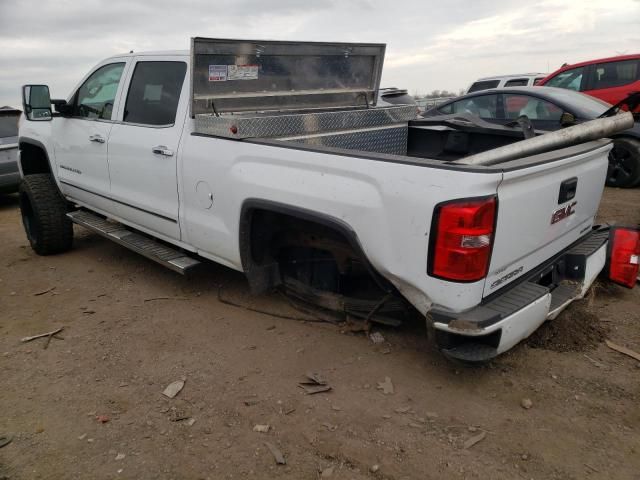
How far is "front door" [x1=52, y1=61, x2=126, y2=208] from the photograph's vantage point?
4566mm

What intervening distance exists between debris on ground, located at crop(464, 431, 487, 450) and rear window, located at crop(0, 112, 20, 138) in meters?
8.29

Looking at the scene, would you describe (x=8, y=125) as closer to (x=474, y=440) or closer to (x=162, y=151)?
(x=162, y=151)

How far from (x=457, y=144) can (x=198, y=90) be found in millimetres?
2057

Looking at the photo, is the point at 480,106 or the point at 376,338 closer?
the point at 376,338

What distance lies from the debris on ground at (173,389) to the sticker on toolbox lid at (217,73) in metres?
2.06

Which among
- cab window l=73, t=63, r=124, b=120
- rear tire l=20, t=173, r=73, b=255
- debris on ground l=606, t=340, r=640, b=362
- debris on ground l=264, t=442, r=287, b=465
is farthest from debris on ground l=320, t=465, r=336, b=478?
rear tire l=20, t=173, r=73, b=255

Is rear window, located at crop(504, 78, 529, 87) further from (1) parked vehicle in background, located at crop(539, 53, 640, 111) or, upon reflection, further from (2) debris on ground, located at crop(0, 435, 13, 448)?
(2) debris on ground, located at crop(0, 435, 13, 448)

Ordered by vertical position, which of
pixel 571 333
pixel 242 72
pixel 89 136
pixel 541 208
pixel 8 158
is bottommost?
pixel 571 333

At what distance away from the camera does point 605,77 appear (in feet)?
28.0

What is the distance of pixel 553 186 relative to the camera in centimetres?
282

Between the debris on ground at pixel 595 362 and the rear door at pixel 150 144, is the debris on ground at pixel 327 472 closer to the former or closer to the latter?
the debris on ground at pixel 595 362

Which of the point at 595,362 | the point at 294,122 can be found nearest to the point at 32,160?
the point at 294,122

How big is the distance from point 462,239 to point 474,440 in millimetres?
983

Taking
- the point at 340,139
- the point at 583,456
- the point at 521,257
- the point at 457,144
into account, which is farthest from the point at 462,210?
the point at 457,144
